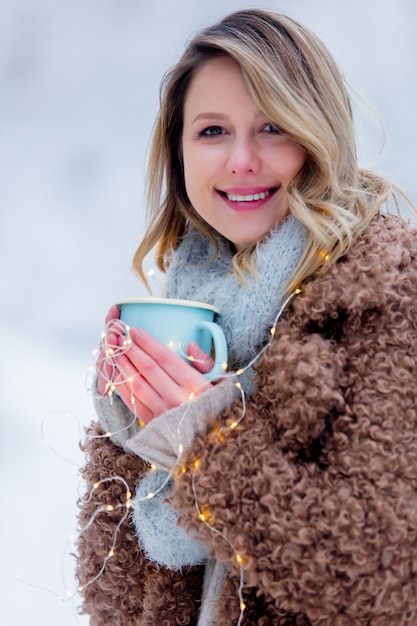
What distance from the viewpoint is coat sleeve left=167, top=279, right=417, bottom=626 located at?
2.65ft

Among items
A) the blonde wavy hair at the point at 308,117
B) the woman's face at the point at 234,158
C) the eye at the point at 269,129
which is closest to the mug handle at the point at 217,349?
the blonde wavy hair at the point at 308,117

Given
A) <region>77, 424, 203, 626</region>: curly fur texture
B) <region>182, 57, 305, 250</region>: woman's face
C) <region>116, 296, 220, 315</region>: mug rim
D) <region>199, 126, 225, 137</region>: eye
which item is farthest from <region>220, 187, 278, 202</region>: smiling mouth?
<region>77, 424, 203, 626</region>: curly fur texture

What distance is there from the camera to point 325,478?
2.72 feet

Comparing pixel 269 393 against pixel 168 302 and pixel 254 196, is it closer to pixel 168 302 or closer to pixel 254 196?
pixel 168 302

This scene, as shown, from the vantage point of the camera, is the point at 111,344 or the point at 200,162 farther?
the point at 200,162

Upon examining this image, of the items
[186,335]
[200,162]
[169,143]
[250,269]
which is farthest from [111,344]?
[169,143]

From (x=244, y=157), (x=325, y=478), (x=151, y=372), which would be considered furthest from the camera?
(x=244, y=157)

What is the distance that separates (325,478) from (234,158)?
0.48m

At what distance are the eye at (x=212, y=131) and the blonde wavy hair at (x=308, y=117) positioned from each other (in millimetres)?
102

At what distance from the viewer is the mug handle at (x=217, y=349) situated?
92cm

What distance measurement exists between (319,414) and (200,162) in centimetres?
47

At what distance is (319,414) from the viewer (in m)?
0.85

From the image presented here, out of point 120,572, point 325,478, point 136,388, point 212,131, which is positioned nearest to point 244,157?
point 212,131

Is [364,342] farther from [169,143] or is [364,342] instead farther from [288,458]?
[169,143]
